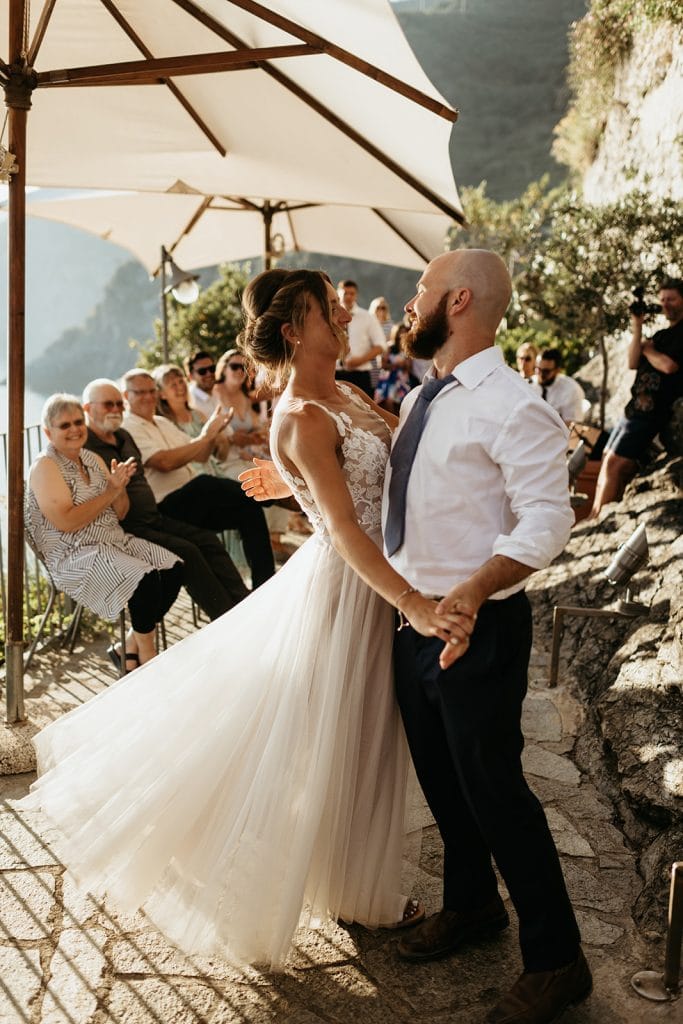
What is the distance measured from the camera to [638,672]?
165 inches

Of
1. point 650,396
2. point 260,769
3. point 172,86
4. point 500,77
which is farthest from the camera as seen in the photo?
point 500,77

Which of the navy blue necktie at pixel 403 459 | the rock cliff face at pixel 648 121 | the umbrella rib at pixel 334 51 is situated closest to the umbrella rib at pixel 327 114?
the umbrella rib at pixel 334 51

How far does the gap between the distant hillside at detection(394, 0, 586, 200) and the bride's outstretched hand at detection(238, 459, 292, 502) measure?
A: 43.1 metres

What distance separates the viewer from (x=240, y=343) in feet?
9.64

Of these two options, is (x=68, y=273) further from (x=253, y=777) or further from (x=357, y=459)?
(x=253, y=777)

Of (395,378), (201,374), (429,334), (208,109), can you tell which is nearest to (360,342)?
(395,378)

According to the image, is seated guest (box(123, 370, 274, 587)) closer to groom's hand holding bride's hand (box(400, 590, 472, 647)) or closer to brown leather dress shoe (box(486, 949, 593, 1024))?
groom's hand holding bride's hand (box(400, 590, 472, 647))

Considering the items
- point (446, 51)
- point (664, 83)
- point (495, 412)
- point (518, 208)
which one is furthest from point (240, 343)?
point (446, 51)

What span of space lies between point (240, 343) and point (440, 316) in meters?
0.78

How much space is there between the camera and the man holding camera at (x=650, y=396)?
6.89 meters

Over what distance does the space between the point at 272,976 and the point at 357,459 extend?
1438 millimetres

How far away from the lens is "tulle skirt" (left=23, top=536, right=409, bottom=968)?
250 centimetres

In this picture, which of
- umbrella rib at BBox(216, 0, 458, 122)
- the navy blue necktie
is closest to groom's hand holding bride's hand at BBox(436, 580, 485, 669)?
the navy blue necktie

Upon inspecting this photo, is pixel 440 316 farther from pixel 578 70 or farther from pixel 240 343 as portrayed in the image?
pixel 578 70
